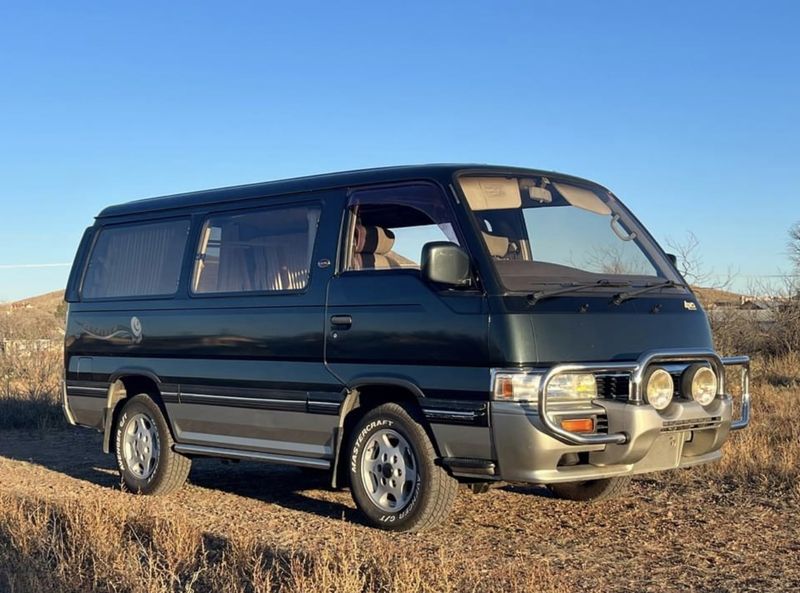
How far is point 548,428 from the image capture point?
245 inches

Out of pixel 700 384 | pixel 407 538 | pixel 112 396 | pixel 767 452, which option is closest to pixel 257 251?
pixel 112 396

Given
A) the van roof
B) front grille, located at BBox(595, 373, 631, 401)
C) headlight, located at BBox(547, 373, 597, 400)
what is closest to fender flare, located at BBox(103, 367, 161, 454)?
the van roof

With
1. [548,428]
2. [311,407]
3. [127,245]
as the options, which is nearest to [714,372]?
[548,428]

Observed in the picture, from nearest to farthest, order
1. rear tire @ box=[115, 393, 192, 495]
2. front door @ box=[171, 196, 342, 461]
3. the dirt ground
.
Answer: the dirt ground
front door @ box=[171, 196, 342, 461]
rear tire @ box=[115, 393, 192, 495]

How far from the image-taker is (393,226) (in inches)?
298

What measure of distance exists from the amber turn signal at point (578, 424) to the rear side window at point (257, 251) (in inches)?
93.4

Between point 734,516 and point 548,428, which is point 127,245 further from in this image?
point 734,516

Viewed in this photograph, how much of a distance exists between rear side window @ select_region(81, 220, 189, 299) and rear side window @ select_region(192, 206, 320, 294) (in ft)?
1.21

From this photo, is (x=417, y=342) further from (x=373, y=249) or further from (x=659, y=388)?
(x=659, y=388)

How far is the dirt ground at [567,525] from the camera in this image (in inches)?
232

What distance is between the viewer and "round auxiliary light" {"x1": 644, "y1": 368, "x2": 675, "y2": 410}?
Answer: 6.57 meters

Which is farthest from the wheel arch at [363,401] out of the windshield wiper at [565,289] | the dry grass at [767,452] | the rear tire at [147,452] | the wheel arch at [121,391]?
the dry grass at [767,452]

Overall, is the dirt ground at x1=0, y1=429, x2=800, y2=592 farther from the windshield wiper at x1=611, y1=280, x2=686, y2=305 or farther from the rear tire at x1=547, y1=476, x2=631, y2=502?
the windshield wiper at x1=611, y1=280, x2=686, y2=305

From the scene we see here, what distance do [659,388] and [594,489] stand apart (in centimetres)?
166
